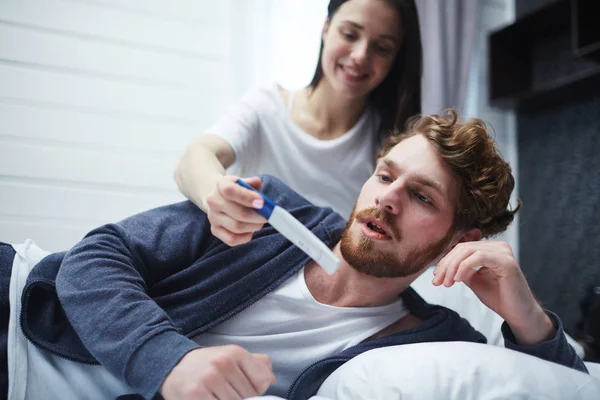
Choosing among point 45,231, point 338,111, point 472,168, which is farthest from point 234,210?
point 45,231

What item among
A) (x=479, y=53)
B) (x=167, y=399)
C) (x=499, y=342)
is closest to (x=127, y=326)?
(x=167, y=399)

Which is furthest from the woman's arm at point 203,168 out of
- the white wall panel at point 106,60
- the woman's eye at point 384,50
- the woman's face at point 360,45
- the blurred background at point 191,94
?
the white wall panel at point 106,60

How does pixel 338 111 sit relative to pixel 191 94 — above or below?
below

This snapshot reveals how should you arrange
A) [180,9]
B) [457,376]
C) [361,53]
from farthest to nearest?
1. [180,9]
2. [361,53]
3. [457,376]

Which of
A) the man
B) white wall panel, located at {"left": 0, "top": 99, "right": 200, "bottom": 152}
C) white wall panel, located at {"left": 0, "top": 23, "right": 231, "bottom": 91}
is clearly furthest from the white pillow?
white wall panel, located at {"left": 0, "top": 23, "right": 231, "bottom": 91}

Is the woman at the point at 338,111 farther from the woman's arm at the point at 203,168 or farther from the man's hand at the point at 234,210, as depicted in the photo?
the man's hand at the point at 234,210

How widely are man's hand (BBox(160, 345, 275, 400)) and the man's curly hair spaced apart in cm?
65

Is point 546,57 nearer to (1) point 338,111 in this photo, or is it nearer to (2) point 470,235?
(1) point 338,111

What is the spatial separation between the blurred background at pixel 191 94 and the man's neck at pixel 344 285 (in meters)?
1.31

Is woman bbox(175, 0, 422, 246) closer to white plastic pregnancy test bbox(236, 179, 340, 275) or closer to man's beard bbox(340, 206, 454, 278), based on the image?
man's beard bbox(340, 206, 454, 278)

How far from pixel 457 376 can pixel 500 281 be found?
0.28m

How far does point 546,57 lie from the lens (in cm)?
261

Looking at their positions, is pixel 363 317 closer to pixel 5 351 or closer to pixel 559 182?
pixel 5 351

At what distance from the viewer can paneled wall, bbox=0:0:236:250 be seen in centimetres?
218
